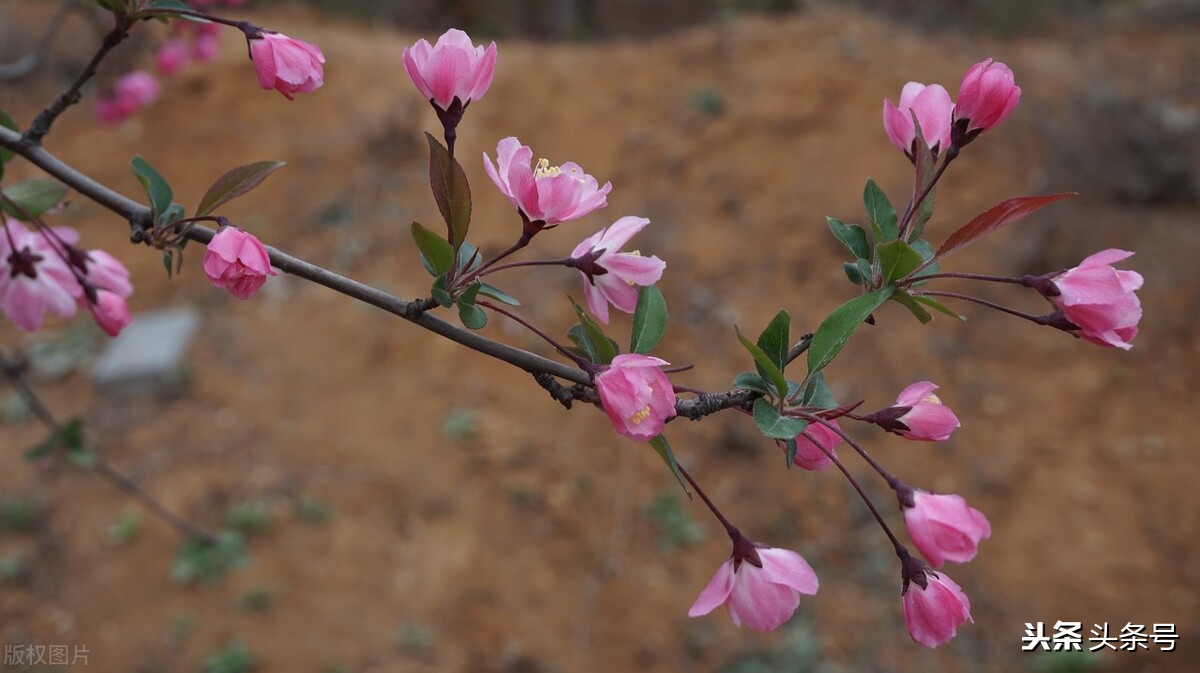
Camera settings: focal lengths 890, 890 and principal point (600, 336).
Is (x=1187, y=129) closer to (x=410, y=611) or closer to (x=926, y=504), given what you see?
(x=410, y=611)

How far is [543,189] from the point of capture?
2.65 ft

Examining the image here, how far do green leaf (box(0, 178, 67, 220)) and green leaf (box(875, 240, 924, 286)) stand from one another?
1039 mm

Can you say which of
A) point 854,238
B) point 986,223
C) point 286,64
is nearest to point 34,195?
point 286,64

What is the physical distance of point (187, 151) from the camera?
554cm

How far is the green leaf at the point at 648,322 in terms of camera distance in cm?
91

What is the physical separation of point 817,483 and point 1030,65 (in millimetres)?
3481

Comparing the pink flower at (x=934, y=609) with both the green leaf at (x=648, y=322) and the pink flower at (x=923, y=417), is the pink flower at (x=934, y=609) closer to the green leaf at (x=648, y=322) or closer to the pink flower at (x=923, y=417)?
the pink flower at (x=923, y=417)

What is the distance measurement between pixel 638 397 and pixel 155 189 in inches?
22.8

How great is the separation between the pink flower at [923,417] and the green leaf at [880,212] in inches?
5.9

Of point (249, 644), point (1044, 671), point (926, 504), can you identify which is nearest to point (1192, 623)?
point (1044, 671)

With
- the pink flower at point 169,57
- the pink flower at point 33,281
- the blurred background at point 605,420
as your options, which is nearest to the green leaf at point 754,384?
the pink flower at point 33,281

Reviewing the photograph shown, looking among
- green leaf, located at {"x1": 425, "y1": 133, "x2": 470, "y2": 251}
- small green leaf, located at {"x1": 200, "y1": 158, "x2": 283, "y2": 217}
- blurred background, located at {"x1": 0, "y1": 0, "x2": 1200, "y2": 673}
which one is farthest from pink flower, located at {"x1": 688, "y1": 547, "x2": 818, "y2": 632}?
blurred background, located at {"x1": 0, "y1": 0, "x2": 1200, "y2": 673}

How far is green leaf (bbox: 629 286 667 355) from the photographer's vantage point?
3.00 feet

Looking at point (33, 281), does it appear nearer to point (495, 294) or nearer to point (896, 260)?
point (495, 294)
